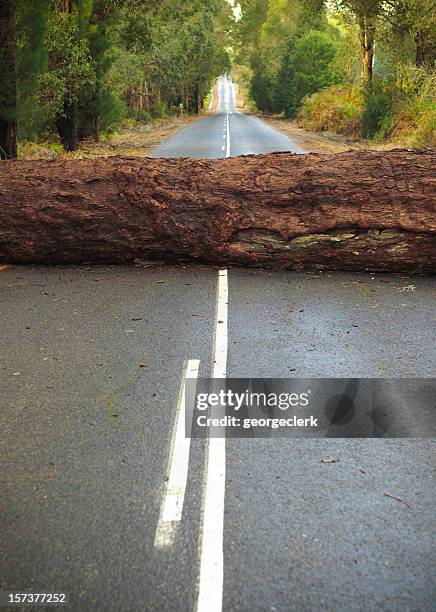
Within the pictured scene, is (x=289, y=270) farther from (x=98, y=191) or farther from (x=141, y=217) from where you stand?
(x=98, y=191)

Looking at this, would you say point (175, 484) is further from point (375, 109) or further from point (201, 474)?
point (375, 109)

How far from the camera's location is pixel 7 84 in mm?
13430

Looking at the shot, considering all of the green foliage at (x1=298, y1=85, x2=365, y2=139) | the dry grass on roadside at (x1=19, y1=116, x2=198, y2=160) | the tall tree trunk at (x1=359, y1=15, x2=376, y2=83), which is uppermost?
the tall tree trunk at (x1=359, y1=15, x2=376, y2=83)

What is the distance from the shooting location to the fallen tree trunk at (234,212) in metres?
7.84

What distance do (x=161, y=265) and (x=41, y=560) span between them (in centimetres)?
591

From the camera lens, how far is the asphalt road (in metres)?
2.74

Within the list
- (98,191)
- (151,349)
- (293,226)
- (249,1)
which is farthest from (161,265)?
(249,1)

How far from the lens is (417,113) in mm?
23938

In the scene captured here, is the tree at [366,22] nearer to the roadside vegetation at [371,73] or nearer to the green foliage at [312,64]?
the roadside vegetation at [371,73]

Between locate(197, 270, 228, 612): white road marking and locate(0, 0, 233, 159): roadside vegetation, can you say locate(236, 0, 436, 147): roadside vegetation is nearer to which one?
locate(0, 0, 233, 159): roadside vegetation

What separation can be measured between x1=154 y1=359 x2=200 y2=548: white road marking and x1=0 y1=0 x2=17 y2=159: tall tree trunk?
11.3m

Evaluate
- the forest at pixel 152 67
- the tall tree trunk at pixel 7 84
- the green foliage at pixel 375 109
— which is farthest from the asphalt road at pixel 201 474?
the green foliage at pixel 375 109

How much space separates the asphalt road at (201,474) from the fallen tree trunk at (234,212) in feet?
4.95

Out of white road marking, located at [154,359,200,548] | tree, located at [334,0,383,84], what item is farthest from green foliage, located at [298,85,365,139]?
white road marking, located at [154,359,200,548]
